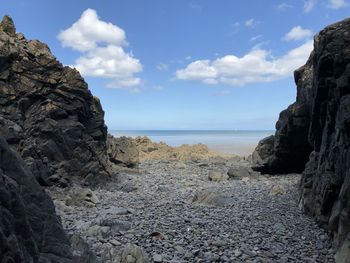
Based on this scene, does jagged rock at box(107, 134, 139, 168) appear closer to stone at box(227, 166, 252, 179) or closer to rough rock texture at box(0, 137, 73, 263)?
stone at box(227, 166, 252, 179)

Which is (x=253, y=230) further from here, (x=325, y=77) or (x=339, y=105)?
(x=325, y=77)

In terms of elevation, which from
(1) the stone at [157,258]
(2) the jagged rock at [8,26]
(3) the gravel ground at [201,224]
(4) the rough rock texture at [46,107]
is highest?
(2) the jagged rock at [8,26]

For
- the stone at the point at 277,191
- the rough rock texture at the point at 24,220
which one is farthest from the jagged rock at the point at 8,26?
the rough rock texture at the point at 24,220

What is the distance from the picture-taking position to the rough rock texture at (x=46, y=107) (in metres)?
16.3

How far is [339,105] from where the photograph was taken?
9.15 meters

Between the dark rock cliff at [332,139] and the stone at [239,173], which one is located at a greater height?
the dark rock cliff at [332,139]

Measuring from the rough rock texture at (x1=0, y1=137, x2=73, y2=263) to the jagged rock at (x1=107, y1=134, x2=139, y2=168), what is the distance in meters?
18.9

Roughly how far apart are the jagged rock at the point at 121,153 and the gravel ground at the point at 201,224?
680cm

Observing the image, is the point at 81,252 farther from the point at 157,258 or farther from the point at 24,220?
the point at 24,220

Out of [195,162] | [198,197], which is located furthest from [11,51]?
[195,162]

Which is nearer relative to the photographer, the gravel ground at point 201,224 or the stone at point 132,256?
the stone at point 132,256

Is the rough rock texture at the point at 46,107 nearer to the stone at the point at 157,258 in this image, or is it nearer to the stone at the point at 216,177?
the stone at the point at 216,177

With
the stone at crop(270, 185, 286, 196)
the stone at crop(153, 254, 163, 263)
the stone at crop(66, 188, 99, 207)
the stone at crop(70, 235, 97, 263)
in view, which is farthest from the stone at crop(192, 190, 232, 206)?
the stone at crop(70, 235, 97, 263)

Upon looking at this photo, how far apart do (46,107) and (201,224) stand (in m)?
9.60
